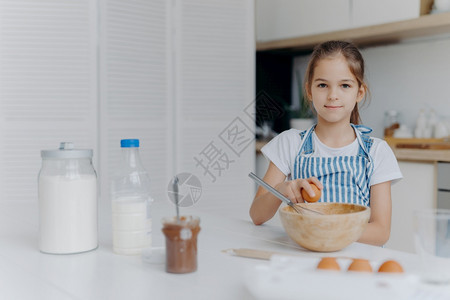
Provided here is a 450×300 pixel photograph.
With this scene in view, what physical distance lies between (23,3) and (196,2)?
3.69 feet

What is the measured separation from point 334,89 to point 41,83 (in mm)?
2257

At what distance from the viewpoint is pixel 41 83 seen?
3121 mm

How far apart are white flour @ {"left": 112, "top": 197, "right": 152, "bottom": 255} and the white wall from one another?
2406 millimetres

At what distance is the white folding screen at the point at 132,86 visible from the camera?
3096 mm

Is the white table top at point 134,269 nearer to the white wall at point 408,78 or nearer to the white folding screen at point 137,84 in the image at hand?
the white folding screen at point 137,84

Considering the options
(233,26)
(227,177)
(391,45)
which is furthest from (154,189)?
(391,45)

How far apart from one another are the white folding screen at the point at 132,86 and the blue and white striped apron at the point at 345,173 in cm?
171

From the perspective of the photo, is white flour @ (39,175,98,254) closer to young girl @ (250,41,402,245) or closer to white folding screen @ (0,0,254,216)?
young girl @ (250,41,402,245)

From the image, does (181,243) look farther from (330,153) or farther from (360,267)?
(330,153)

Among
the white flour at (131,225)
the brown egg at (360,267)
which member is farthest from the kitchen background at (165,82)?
the brown egg at (360,267)

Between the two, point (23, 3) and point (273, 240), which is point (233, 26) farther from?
point (273, 240)

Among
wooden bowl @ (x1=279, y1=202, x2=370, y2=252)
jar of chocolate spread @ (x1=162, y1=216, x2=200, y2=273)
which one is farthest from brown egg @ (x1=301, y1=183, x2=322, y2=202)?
jar of chocolate spread @ (x1=162, y1=216, x2=200, y2=273)

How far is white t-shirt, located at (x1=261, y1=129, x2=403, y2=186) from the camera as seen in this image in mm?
1453

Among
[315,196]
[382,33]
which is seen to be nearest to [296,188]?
[315,196]
